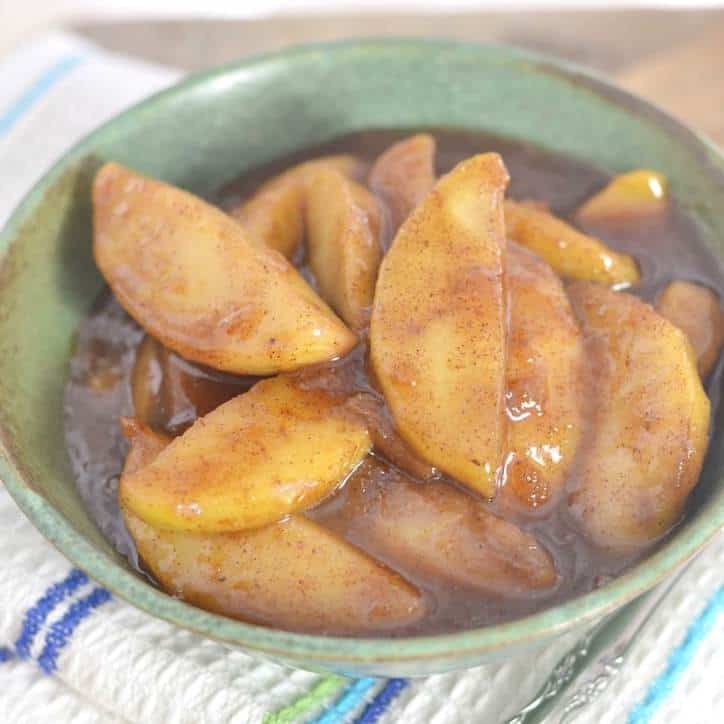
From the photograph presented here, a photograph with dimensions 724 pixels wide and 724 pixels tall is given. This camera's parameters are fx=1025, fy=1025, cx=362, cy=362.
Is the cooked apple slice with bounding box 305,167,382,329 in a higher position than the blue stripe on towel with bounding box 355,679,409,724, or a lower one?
higher

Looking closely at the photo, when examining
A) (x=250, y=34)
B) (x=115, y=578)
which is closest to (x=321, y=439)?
(x=115, y=578)

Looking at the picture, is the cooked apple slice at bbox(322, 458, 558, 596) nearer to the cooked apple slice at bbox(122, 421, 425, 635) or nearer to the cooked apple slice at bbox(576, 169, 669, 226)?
the cooked apple slice at bbox(122, 421, 425, 635)

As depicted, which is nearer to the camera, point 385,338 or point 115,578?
point 115,578

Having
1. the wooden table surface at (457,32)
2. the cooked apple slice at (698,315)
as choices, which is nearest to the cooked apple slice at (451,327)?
the cooked apple slice at (698,315)

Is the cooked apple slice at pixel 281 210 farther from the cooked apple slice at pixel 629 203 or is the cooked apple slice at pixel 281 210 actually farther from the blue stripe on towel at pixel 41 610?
the blue stripe on towel at pixel 41 610

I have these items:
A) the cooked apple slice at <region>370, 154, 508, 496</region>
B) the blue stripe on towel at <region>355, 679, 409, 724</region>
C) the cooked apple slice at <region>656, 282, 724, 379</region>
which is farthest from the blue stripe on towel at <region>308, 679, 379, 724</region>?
the cooked apple slice at <region>656, 282, 724, 379</region>

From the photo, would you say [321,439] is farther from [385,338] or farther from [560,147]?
[560,147]
